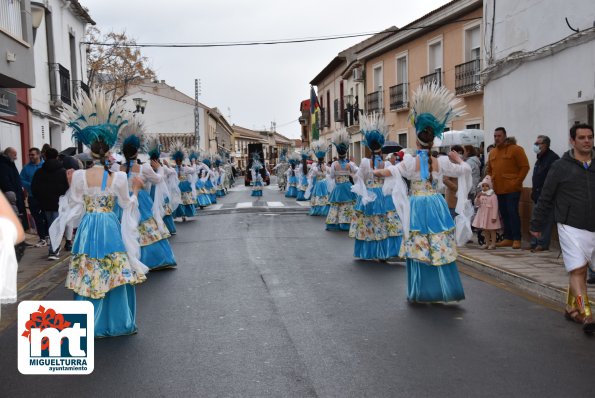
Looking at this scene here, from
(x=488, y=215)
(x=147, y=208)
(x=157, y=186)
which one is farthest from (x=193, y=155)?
(x=488, y=215)

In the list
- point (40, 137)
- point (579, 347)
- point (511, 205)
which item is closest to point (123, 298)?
point (579, 347)

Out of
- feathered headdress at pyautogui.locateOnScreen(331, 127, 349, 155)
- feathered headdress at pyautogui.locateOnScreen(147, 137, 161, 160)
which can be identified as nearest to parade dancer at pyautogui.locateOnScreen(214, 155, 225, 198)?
feathered headdress at pyautogui.locateOnScreen(331, 127, 349, 155)

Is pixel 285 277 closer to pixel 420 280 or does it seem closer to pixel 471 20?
pixel 420 280

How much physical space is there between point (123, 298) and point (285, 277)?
3.16 meters

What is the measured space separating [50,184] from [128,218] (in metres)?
5.78

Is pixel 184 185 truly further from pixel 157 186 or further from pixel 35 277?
pixel 35 277

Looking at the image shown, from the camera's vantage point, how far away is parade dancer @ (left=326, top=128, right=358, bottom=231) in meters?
14.3

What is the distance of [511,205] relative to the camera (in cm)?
1127

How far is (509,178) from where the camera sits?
11.2 meters

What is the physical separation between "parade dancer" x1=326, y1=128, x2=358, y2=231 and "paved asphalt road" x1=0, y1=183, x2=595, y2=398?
5291mm

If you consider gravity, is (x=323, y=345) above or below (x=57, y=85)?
below

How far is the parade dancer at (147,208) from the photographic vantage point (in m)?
9.30

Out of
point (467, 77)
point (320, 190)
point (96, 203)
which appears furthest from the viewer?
point (467, 77)

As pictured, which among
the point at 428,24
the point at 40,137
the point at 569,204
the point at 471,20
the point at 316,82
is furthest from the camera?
the point at 316,82
